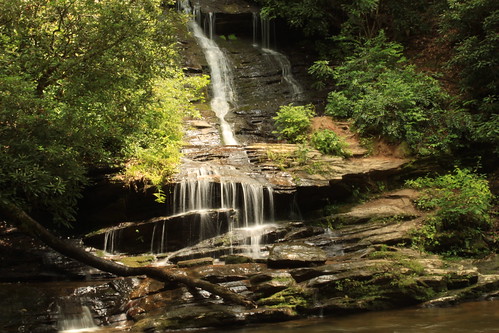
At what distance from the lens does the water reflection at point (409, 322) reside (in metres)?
5.99

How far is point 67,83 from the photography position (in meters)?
8.34

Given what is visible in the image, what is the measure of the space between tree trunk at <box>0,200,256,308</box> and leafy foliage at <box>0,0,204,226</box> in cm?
33

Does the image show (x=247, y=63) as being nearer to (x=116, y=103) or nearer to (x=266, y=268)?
(x=116, y=103)

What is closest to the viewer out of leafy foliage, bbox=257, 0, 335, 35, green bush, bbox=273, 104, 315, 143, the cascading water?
green bush, bbox=273, 104, 315, 143

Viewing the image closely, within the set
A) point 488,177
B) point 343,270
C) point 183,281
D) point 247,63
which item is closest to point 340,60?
point 247,63

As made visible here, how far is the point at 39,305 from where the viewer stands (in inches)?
287

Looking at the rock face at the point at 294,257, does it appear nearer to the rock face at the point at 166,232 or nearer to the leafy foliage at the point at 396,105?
the rock face at the point at 166,232

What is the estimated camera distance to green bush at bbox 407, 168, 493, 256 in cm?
990

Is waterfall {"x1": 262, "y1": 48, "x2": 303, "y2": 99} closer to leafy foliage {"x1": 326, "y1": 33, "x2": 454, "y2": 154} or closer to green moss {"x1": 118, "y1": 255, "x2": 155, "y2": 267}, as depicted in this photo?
leafy foliage {"x1": 326, "y1": 33, "x2": 454, "y2": 154}

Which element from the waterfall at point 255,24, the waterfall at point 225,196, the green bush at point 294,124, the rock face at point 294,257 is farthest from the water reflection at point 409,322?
the waterfall at point 255,24

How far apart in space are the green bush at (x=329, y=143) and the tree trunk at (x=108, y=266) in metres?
6.46


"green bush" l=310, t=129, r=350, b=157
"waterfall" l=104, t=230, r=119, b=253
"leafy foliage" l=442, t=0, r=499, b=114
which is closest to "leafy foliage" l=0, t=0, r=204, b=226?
"waterfall" l=104, t=230, r=119, b=253

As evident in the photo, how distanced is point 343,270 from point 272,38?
1682 centimetres

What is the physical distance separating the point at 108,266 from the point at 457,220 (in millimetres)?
8104
